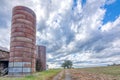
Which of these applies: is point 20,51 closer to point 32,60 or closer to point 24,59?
point 24,59

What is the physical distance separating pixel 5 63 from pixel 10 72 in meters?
8.49

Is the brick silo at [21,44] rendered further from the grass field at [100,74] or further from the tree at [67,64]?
the tree at [67,64]

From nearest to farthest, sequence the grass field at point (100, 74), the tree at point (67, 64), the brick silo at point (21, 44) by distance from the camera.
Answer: the grass field at point (100, 74)
the brick silo at point (21, 44)
the tree at point (67, 64)

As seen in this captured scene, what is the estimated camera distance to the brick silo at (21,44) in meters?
24.3

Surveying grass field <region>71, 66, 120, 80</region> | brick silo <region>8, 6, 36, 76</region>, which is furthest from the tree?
brick silo <region>8, 6, 36, 76</region>

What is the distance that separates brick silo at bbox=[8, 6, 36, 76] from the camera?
24.3m

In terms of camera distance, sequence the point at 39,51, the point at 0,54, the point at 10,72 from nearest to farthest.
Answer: the point at 10,72 < the point at 0,54 < the point at 39,51

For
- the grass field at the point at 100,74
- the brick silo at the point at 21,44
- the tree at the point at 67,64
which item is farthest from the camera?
the tree at the point at 67,64

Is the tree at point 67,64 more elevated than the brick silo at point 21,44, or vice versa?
the brick silo at point 21,44

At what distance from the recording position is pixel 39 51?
168ft

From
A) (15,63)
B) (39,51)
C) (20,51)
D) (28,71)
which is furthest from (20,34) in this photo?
(39,51)

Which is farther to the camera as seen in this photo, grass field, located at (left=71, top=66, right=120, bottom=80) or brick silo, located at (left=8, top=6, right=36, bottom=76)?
brick silo, located at (left=8, top=6, right=36, bottom=76)

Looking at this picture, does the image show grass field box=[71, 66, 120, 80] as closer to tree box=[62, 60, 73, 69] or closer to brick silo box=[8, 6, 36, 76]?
brick silo box=[8, 6, 36, 76]

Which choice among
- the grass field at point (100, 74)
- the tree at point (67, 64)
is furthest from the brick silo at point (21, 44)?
the tree at point (67, 64)
